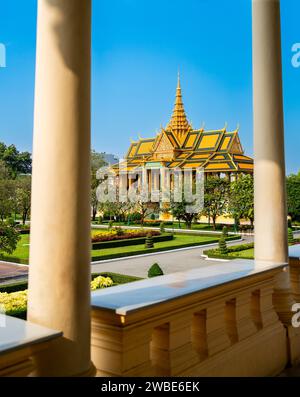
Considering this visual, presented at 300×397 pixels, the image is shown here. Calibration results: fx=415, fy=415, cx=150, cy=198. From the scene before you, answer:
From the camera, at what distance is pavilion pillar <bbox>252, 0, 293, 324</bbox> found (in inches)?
154

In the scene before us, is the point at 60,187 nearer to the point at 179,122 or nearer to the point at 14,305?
the point at 14,305

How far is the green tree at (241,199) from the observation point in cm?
3125

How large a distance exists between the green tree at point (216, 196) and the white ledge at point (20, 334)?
32.1 metres

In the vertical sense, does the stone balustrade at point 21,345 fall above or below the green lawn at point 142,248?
above

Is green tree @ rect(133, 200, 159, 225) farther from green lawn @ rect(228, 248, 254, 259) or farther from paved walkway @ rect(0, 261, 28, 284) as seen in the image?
paved walkway @ rect(0, 261, 28, 284)

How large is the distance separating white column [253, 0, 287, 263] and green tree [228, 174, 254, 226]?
1084 inches

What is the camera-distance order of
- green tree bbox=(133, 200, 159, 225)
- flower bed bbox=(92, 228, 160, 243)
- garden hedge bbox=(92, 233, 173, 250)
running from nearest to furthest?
1. garden hedge bbox=(92, 233, 173, 250)
2. flower bed bbox=(92, 228, 160, 243)
3. green tree bbox=(133, 200, 159, 225)

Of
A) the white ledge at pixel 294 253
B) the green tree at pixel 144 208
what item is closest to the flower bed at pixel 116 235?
the green tree at pixel 144 208

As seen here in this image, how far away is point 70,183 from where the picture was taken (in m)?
2.07

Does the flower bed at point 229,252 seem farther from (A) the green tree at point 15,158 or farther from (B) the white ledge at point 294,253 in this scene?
(A) the green tree at point 15,158

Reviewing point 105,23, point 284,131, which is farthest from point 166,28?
point 284,131

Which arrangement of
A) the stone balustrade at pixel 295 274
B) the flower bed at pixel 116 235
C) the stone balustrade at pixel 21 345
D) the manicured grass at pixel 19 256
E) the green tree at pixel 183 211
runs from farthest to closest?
1. the green tree at pixel 183 211
2. the flower bed at pixel 116 235
3. the manicured grass at pixel 19 256
4. the stone balustrade at pixel 295 274
5. the stone balustrade at pixel 21 345

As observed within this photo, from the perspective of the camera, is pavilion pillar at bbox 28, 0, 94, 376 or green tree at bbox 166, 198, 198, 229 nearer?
pavilion pillar at bbox 28, 0, 94, 376

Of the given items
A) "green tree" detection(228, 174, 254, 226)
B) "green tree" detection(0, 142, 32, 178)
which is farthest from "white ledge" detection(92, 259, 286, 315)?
"green tree" detection(0, 142, 32, 178)
